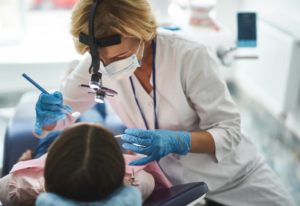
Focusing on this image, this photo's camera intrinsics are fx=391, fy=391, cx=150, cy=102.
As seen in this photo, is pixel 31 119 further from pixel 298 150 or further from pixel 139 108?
pixel 298 150

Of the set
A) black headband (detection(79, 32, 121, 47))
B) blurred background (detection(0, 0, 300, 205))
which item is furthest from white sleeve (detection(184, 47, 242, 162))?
blurred background (detection(0, 0, 300, 205))

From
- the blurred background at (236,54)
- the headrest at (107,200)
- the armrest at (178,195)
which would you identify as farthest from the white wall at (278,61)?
the headrest at (107,200)

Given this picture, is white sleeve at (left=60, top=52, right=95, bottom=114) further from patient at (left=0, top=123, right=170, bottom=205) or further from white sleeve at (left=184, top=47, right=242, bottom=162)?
patient at (left=0, top=123, right=170, bottom=205)

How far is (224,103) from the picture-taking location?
4.51ft

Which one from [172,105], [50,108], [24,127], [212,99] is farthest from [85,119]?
[212,99]

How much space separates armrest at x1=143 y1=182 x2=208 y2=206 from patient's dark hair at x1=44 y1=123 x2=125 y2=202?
0.90ft

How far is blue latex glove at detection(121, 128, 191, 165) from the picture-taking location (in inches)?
47.7

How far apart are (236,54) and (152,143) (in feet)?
4.45

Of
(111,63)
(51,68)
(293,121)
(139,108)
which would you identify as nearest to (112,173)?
(111,63)

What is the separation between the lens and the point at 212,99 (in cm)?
136

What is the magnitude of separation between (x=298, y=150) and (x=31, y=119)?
172cm

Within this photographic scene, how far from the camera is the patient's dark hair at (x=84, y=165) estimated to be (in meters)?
0.82

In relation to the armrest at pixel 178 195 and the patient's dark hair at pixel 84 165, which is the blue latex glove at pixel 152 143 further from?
the patient's dark hair at pixel 84 165

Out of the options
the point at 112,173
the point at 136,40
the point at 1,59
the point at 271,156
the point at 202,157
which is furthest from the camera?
the point at 1,59
